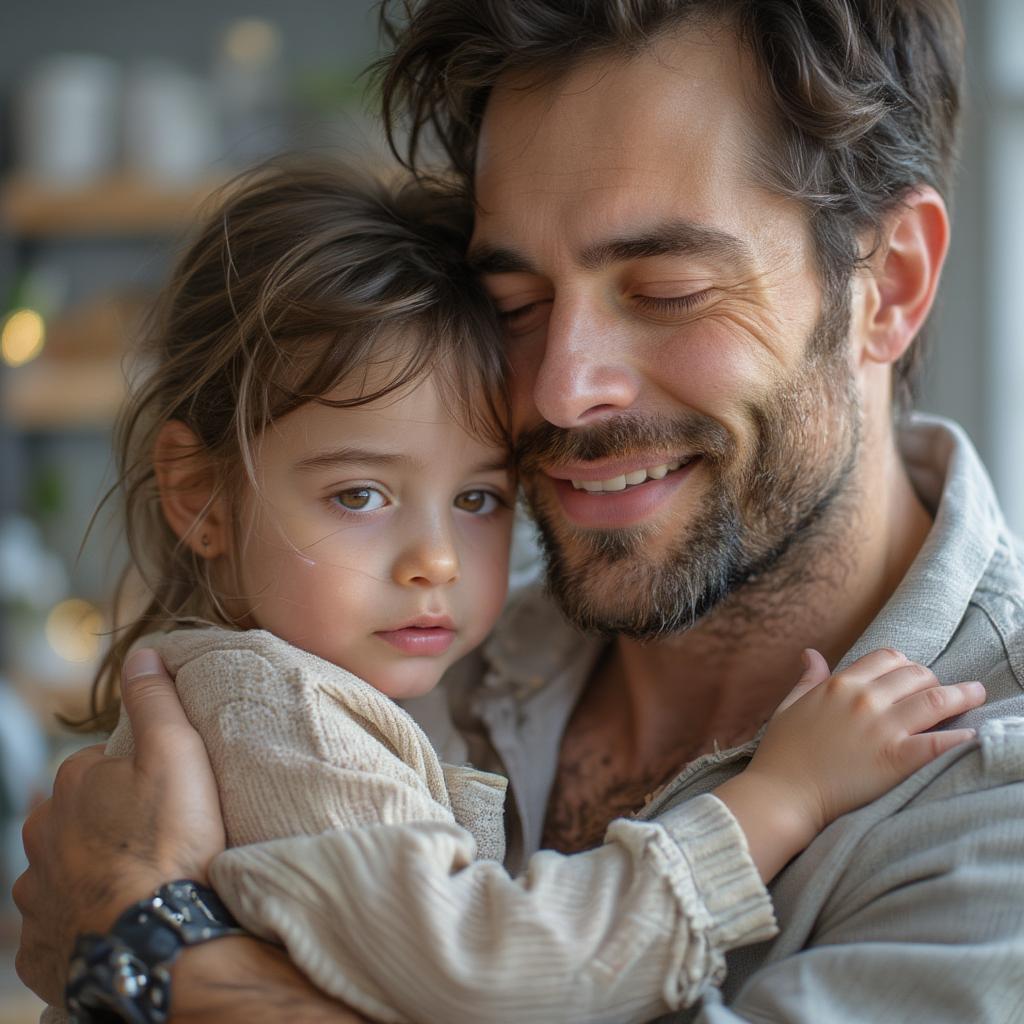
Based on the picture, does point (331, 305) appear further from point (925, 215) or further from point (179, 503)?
point (925, 215)

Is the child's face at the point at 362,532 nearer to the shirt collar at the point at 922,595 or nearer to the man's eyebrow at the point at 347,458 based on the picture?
the man's eyebrow at the point at 347,458

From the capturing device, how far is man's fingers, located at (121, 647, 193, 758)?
1241 mm

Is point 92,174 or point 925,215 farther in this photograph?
point 92,174

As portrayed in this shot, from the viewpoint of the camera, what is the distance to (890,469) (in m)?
1.66

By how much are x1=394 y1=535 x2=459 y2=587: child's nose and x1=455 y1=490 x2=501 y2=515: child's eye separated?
9 cm

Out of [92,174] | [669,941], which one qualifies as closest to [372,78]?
[669,941]

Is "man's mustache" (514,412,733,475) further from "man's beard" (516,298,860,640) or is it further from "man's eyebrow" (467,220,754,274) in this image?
"man's eyebrow" (467,220,754,274)

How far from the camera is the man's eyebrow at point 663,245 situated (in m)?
1.39

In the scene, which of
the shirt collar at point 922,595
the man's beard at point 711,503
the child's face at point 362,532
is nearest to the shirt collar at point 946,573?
the shirt collar at point 922,595

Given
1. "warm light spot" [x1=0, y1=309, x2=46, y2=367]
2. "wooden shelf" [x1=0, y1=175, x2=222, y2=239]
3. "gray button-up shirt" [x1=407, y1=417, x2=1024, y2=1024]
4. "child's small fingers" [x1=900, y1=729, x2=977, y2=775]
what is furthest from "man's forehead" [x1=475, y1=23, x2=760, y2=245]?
"wooden shelf" [x1=0, y1=175, x2=222, y2=239]

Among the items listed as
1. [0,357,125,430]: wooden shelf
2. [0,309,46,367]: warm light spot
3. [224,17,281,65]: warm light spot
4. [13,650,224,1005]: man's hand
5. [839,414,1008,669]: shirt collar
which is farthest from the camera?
[224,17,281,65]: warm light spot

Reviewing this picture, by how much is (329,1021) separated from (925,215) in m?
1.21

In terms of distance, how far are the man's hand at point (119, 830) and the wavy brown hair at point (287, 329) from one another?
0.18 metres

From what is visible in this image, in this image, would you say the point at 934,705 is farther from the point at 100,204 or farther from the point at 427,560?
the point at 100,204
